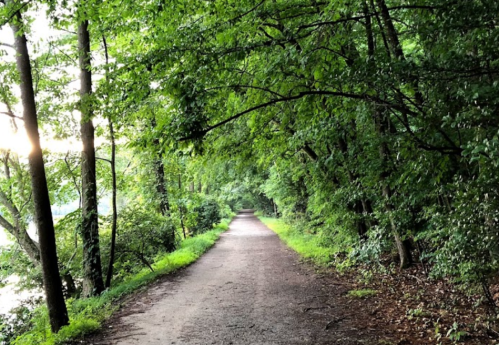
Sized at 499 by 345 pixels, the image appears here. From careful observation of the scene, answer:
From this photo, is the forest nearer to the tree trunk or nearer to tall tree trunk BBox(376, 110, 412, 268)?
tall tree trunk BBox(376, 110, 412, 268)

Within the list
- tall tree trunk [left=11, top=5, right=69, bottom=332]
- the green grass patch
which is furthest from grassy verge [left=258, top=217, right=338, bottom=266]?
tall tree trunk [left=11, top=5, right=69, bottom=332]

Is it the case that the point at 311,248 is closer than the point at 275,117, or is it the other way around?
the point at 275,117

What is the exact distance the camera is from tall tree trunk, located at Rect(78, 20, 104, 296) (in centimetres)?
953

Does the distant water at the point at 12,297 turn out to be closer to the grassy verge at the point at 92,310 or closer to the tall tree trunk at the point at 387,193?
the grassy verge at the point at 92,310

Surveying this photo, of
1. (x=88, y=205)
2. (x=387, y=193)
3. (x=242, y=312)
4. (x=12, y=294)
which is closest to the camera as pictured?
(x=242, y=312)

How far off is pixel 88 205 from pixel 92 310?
308 centimetres

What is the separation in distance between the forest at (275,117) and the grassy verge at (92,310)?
0.06m

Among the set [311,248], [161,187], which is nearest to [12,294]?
[161,187]

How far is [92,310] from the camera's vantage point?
7.59m

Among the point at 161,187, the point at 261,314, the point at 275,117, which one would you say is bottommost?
the point at 261,314

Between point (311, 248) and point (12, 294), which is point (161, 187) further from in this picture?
point (311, 248)

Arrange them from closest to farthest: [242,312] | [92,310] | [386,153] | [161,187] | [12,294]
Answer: [242,312] → [386,153] → [92,310] → [12,294] → [161,187]

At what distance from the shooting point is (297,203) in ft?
65.4

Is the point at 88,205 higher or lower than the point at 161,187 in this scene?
lower
